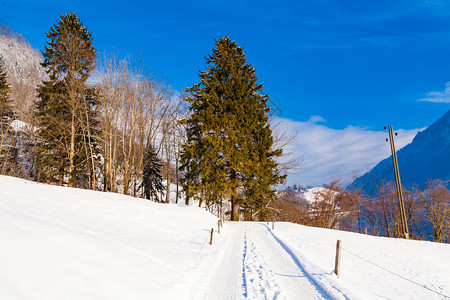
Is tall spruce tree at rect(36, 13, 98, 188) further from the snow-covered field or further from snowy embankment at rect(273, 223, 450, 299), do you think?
snowy embankment at rect(273, 223, 450, 299)

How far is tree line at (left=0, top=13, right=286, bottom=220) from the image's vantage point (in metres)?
21.7

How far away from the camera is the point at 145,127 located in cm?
2712

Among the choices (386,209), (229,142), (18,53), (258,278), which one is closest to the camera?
(258,278)

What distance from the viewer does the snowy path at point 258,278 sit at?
5602mm

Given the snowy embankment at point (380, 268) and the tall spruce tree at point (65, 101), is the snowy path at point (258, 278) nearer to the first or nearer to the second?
the snowy embankment at point (380, 268)

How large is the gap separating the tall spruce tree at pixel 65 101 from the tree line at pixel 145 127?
0.10 metres

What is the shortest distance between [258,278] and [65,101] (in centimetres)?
2471

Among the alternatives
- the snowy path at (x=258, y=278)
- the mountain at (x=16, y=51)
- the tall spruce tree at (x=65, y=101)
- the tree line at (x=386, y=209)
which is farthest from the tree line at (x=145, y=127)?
the mountain at (x=16, y=51)

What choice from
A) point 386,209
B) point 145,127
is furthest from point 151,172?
point 386,209

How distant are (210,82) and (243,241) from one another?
67.4 ft

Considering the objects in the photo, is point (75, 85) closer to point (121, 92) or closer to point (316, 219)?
point (121, 92)

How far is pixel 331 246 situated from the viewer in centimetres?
1319

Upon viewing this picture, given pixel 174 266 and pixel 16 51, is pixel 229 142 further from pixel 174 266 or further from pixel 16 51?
pixel 16 51

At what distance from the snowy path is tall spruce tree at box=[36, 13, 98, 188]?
19.2m
